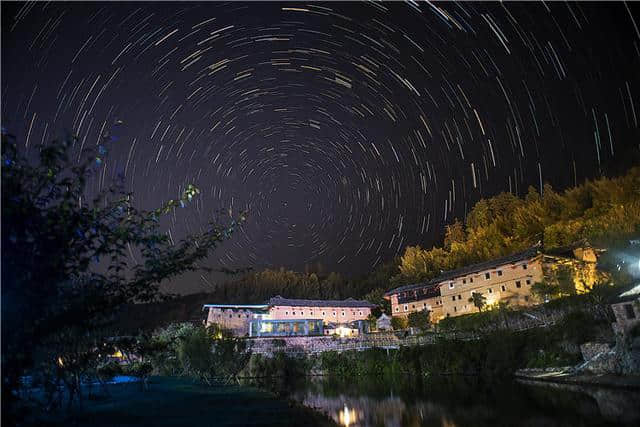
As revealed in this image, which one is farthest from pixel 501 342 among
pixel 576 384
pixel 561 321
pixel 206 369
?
pixel 206 369

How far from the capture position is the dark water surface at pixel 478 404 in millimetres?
19812

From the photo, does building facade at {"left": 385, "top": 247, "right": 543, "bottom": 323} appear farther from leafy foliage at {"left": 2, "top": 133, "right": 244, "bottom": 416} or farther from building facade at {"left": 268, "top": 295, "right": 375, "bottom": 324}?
leafy foliage at {"left": 2, "top": 133, "right": 244, "bottom": 416}

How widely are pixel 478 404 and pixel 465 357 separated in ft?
60.0

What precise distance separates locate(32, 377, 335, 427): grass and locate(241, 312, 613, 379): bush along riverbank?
20.7 metres

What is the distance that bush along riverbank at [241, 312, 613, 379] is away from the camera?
33000 mm

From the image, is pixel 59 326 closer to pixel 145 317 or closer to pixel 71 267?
pixel 71 267

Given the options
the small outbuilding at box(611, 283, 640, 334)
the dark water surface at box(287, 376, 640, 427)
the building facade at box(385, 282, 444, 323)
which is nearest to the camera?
the dark water surface at box(287, 376, 640, 427)

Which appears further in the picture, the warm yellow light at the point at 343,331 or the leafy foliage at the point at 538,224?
the warm yellow light at the point at 343,331

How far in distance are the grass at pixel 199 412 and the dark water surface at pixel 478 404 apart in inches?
113

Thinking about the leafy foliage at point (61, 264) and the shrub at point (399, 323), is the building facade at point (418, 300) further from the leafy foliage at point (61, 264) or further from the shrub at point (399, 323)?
the leafy foliage at point (61, 264)

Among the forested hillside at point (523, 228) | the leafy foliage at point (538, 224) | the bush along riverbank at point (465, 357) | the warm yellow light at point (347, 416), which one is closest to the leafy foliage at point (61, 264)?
the warm yellow light at point (347, 416)

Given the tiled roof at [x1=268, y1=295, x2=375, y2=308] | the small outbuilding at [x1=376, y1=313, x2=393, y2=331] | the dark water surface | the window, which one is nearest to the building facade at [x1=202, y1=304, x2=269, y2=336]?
the tiled roof at [x1=268, y1=295, x2=375, y2=308]

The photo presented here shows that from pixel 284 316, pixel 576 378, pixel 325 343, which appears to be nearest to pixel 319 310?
pixel 284 316

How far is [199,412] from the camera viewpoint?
2539cm
